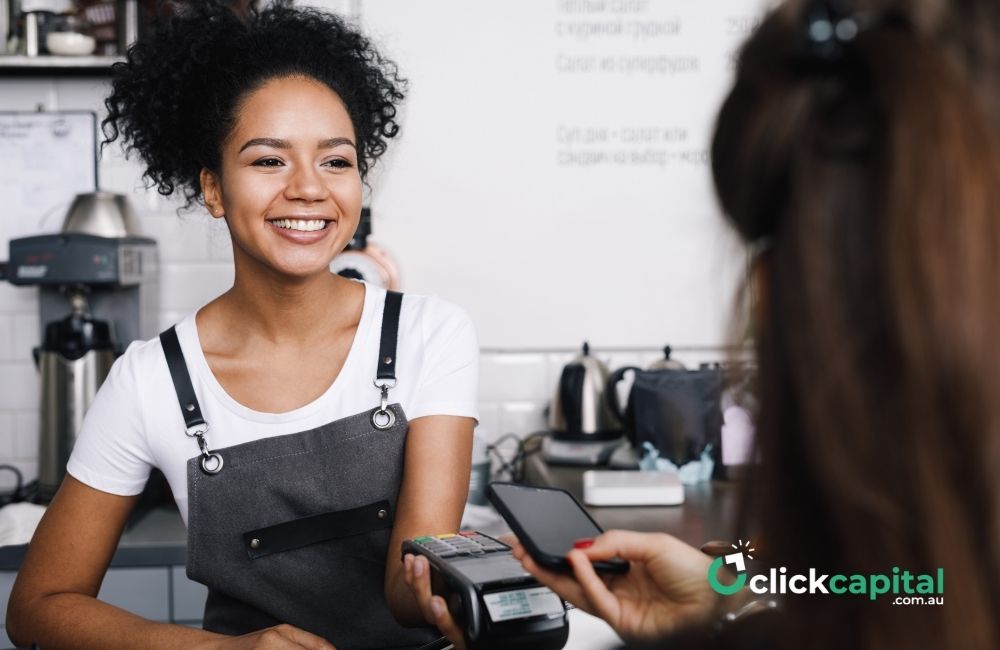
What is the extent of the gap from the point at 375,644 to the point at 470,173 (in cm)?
140

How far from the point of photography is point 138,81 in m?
1.68

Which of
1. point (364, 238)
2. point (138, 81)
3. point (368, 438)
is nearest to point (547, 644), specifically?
point (368, 438)

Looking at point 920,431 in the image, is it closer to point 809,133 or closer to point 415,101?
point 809,133

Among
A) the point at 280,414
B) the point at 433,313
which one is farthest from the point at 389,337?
the point at 280,414

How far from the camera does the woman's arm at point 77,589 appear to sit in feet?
4.24

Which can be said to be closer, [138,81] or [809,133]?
[809,133]

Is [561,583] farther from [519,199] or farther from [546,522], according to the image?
[519,199]

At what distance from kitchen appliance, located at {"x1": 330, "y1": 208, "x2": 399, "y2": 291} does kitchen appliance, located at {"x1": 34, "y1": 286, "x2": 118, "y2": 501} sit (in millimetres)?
579

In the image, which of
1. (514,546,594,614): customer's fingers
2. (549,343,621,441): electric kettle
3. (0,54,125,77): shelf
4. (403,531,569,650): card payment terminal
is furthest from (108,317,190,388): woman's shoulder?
(0,54,125,77): shelf

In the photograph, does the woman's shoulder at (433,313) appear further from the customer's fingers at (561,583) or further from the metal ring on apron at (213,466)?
the customer's fingers at (561,583)

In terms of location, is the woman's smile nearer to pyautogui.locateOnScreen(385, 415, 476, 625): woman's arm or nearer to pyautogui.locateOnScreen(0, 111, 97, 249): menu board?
pyautogui.locateOnScreen(385, 415, 476, 625): woman's arm

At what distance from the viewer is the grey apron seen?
4.82ft

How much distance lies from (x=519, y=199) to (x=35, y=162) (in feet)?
4.18

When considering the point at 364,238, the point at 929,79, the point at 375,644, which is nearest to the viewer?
the point at 929,79
